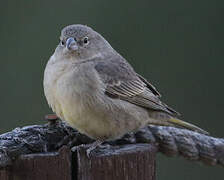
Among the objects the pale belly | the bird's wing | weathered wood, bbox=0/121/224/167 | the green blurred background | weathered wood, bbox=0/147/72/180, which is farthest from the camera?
the green blurred background

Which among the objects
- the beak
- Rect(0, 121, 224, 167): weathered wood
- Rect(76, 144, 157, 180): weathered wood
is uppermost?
the beak

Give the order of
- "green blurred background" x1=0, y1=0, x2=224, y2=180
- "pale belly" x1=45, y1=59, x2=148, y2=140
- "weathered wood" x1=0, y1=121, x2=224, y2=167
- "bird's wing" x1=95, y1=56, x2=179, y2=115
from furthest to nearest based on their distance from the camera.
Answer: "green blurred background" x1=0, y1=0, x2=224, y2=180 → "bird's wing" x1=95, y1=56, x2=179, y2=115 → "pale belly" x1=45, y1=59, x2=148, y2=140 → "weathered wood" x1=0, y1=121, x2=224, y2=167

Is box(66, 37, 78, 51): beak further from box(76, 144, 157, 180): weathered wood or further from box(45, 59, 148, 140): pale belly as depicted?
box(76, 144, 157, 180): weathered wood

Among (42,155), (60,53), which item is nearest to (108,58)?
(60,53)

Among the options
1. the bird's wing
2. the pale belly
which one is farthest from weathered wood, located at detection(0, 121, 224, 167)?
the bird's wing

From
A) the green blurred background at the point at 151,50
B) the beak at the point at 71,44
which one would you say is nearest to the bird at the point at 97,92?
the beak at the point at 71,44

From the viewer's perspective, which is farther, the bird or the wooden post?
the bird

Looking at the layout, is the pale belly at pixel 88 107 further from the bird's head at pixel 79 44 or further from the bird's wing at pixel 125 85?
the bird's head at pixel 79 44
